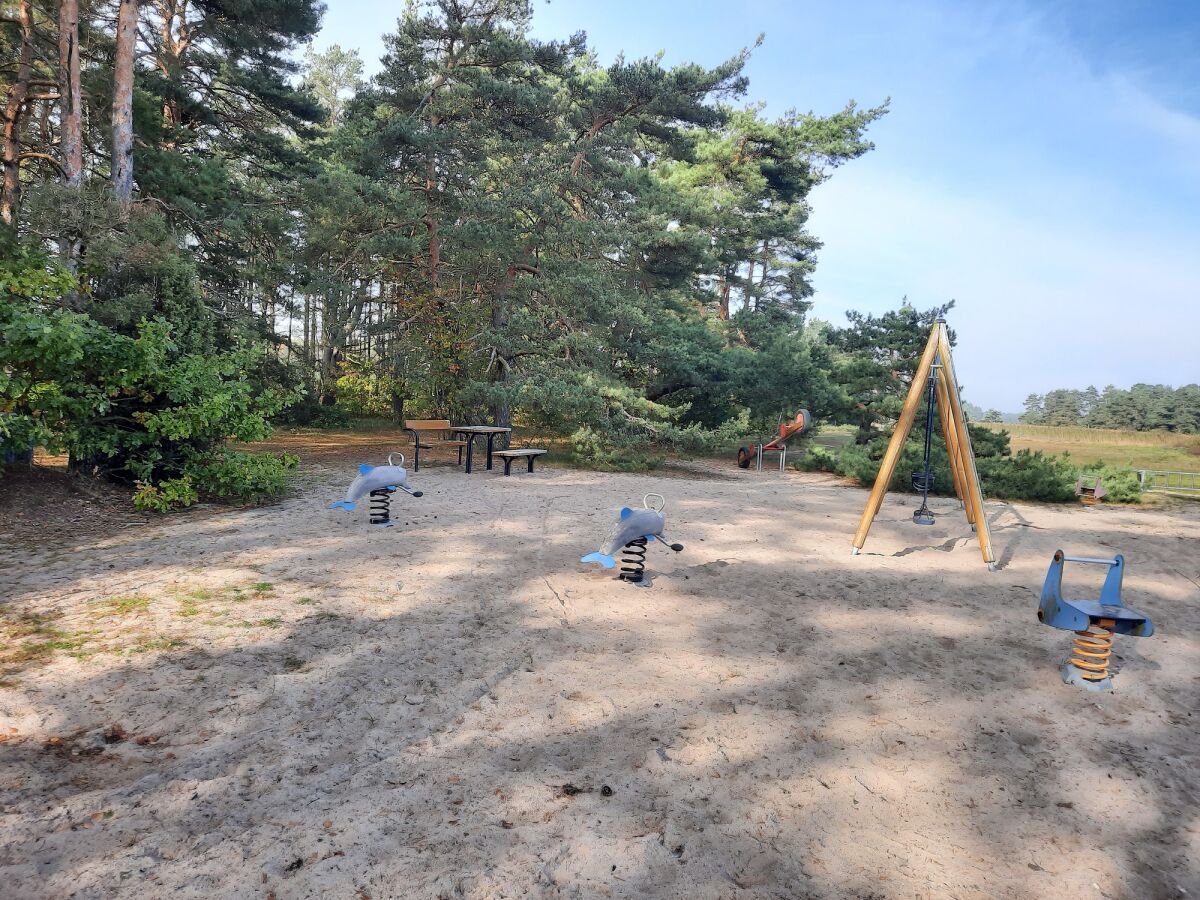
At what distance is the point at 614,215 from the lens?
65.5 ft

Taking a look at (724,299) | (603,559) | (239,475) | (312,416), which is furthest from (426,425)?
(724,299)

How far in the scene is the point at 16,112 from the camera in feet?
33.6

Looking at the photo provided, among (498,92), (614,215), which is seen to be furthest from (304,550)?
(614,215)

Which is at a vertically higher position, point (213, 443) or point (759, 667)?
point (213, 443)

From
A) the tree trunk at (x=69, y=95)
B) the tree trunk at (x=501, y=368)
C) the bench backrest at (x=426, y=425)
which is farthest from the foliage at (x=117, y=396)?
the tree trunk at (x=501, y=368)

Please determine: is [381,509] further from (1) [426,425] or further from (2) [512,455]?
(1) [426,425]

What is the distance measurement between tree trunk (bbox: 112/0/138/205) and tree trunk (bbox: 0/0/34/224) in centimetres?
181

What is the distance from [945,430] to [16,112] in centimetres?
1435

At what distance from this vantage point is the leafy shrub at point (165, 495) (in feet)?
23.4

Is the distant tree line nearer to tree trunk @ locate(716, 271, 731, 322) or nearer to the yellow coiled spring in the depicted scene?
tree trunk @ locate(716, 271, 731, 322)

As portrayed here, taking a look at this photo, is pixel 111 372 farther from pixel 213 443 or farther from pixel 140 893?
pixel 140 893

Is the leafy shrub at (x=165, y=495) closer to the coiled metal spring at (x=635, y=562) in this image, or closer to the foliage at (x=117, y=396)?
the foliage at (x=117, y=396)

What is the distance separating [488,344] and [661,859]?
12675 millimetres

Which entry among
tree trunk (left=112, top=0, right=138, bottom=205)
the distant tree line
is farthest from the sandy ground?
the distant tree line
